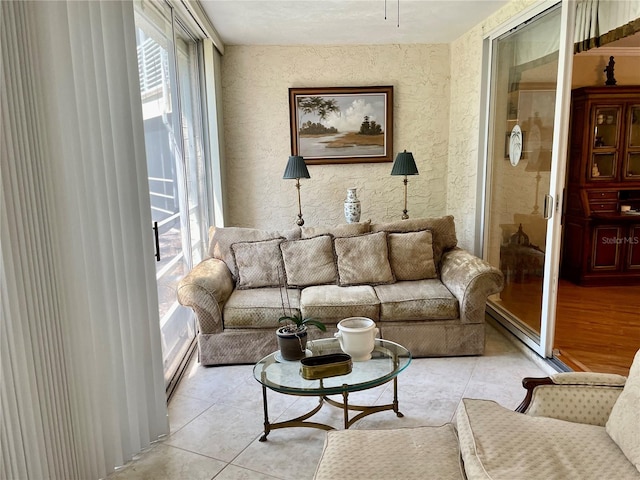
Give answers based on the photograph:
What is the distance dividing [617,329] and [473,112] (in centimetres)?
211

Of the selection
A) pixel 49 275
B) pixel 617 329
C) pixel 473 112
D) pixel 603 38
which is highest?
pixel 603 38

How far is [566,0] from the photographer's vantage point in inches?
110

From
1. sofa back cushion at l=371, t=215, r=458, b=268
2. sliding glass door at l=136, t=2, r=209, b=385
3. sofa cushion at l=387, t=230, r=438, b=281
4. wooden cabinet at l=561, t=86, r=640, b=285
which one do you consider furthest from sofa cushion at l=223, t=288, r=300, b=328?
wooden cabinet at l=561, t=86, r=640, b=285

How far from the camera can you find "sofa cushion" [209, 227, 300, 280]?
3668 mm

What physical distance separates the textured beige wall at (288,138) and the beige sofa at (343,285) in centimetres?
111

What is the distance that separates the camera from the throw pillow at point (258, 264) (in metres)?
3.52

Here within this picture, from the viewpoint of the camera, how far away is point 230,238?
369cm

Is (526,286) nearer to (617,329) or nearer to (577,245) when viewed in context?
(617,329)

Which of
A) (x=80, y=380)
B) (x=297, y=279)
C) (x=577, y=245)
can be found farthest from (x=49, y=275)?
(x=577, y=245)

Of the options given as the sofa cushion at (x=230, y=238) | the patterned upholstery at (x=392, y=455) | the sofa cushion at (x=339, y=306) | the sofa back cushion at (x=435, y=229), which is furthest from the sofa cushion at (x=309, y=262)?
the patterned upholstery at (x=392, y=455)

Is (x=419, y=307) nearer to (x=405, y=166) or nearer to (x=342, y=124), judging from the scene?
(x=405, y=166)

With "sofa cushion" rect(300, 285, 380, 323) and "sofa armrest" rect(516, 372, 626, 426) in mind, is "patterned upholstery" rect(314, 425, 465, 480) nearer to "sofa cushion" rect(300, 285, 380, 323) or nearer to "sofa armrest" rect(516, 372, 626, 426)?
"sofa armrest" rect(516, 372, 626, 426)

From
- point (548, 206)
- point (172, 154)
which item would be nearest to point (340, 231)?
point (172, 154)

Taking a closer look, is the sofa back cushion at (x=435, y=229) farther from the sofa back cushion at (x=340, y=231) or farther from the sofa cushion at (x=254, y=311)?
the sofa cushion at (x=254, y=311)
